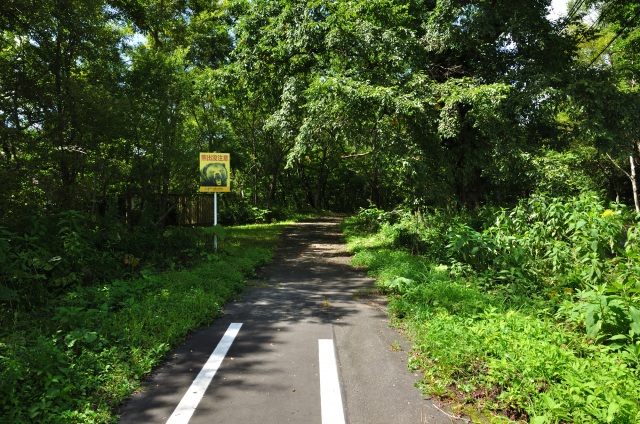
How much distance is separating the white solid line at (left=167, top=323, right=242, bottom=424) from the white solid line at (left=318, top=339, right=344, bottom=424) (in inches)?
43.3

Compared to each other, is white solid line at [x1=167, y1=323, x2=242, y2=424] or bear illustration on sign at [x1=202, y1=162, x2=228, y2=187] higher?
bear illustration on sign at [x1=202, y1=162, x2=228, y2=187]

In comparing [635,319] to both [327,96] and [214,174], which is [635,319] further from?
[214,174]

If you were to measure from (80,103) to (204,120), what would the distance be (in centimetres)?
1028

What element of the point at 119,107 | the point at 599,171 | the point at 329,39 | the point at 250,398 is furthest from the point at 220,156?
the point at 599,171

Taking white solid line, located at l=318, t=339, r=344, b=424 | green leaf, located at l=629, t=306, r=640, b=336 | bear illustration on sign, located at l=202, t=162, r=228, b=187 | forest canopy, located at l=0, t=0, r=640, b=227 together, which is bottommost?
white solid line, located at l=318, t=339, r=344, b=424

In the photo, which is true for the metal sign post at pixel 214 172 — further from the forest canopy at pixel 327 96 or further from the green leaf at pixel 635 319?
the green leaf at pixel 635 319

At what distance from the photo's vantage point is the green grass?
10.6 ft

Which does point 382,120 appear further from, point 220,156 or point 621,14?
point 621,14

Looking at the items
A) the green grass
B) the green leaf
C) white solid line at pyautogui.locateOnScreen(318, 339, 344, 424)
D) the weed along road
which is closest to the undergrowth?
the green leaf

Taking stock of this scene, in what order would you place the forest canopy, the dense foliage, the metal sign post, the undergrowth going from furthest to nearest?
1. the metal sign post
2. the forest canopy
3. the dense foliage
4. the undergrowth

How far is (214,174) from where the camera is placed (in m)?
10.5

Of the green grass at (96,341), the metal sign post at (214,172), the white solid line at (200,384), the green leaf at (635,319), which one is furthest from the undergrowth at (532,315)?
the metal sign post at (214,172)

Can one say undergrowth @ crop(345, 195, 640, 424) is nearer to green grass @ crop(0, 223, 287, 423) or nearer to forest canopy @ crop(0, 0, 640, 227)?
green grass @ crop(0, 223, 287, 423)

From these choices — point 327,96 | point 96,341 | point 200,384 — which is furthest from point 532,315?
point 327,96
